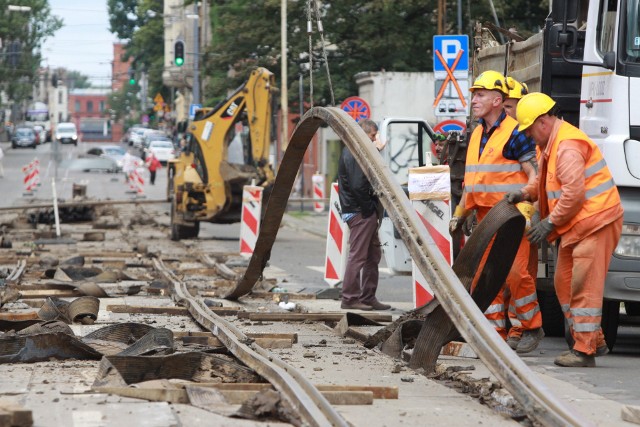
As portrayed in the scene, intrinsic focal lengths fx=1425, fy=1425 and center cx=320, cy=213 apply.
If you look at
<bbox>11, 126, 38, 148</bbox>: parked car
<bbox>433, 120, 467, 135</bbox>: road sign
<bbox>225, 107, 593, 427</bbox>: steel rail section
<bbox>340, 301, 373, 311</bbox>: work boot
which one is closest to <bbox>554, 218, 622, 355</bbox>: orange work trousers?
<bbox>225, 107, 593, 427</bbox>: steel rail section

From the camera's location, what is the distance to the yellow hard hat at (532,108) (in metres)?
9.88

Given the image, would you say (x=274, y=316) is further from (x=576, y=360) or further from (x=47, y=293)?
(x=576, y=360)

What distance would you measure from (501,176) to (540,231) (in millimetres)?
955

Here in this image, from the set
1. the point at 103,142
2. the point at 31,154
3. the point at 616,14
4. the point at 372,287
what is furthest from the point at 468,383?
the point at 103,142

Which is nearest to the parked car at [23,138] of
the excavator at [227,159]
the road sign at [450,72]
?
the excavator at [227,159]

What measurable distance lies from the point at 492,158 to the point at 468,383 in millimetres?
2813

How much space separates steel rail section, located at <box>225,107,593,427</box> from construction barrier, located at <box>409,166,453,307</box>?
0.98 meters

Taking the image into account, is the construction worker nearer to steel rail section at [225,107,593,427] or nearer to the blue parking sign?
steel rail section at [225,107,593,427]

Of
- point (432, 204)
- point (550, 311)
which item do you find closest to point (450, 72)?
point (432, 204)

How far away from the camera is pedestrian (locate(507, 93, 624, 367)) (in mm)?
9617

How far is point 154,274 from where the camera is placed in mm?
18203

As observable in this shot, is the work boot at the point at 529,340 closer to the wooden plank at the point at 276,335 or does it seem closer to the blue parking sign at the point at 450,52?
the wooden plank at the point at 276,335

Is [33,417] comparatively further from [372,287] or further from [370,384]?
[372,287]

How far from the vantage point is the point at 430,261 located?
8.60 m
